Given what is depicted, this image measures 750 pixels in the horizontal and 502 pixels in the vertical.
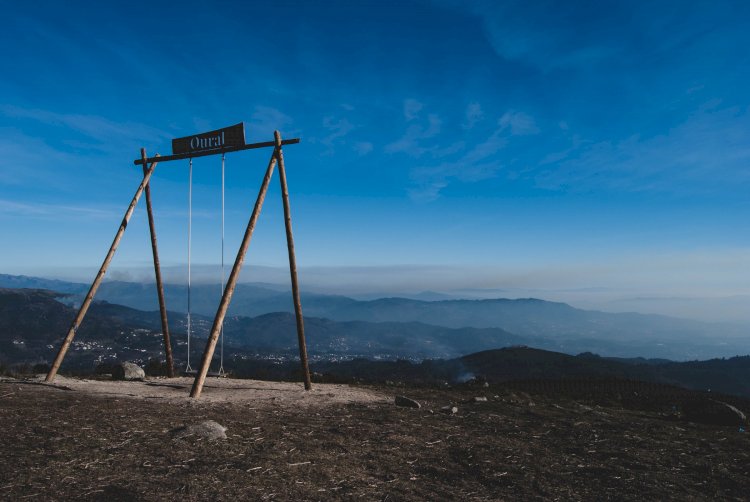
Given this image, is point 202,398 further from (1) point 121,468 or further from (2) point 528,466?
(2) point 528,466

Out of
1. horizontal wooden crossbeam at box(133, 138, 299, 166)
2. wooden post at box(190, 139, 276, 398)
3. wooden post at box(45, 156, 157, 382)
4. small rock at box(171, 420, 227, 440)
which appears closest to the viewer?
small rock at box(171, 420, 227, 440)

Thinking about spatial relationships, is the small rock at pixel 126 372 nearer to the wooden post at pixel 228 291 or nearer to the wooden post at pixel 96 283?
the wooden post at pixel 96 283

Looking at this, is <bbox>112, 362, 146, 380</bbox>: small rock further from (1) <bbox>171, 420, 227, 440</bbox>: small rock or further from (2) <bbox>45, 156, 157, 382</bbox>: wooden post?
(1) <bbox>171, 420, 227, 440</bbox>: small rock

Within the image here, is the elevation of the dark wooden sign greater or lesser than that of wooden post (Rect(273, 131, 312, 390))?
greater

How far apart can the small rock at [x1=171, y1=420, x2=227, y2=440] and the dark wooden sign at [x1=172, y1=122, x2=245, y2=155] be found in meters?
8.64

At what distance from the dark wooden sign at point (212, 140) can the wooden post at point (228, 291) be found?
1.33m

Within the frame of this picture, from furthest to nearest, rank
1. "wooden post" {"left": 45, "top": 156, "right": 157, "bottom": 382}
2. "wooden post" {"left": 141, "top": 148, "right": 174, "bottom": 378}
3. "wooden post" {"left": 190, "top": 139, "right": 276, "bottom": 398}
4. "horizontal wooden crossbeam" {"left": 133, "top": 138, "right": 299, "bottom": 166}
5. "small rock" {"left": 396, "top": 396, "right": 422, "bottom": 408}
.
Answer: "wooden post" {"left": 141, "top": 148, "right": 174, "bottom": 378} → "horizontal wooden crossbeam" {"left": 133, "top": 138, "right": 299, "bottom": 166} → "wooden post" {"left": 45, "top": 156, "right": 157, "bottom": 382} → "small rock" {"left": 396, "top": 396, "right": 422, "bottom": 408} → "wooden post" {"left": 190, "top": 139, "right": 276, "bottom": 398}

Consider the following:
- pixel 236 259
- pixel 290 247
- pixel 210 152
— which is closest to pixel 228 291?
pixel 236 259

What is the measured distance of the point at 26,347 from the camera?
144 meters

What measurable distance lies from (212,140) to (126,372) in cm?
850

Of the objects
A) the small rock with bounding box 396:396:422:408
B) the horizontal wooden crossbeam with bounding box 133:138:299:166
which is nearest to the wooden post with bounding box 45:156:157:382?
the horizontal wooden crossbeam with bounding box 133:138:299:166

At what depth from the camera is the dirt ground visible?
5.24 meters

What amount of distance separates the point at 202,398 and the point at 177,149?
813 cm

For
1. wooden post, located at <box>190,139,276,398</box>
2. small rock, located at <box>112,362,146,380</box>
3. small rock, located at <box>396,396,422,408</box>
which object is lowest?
small rock, located at <box>112,362,146,380</box>
